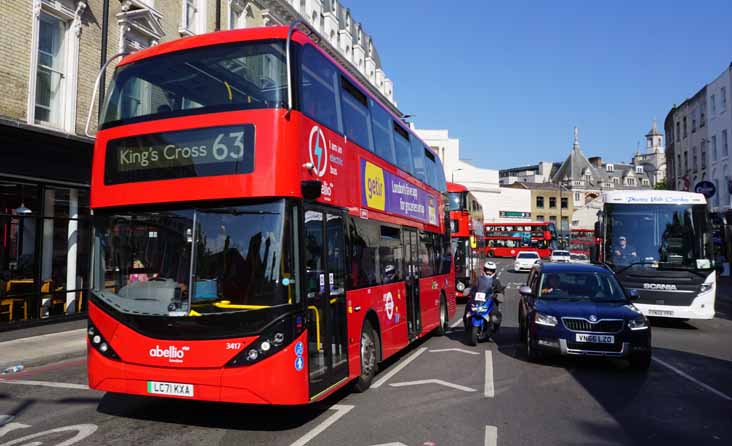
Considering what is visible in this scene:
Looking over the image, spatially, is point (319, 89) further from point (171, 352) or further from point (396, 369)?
point (396, 369)

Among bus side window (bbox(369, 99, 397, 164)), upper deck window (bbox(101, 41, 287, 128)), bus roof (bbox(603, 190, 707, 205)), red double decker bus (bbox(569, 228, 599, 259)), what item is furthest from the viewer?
red double decker bus (bbox(569, 228, 599, 259))

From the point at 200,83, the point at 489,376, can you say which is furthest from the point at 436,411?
the point at 200,83

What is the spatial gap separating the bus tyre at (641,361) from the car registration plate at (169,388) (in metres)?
6.65

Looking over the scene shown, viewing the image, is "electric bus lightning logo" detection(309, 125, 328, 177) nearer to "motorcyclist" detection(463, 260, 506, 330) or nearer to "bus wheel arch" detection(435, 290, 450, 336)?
"motorcyclist" detection(463, 260, 506, 330)

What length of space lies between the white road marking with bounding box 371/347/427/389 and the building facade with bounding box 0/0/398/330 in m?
8.11

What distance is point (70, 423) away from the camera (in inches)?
240

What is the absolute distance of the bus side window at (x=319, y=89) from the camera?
6.32 meters

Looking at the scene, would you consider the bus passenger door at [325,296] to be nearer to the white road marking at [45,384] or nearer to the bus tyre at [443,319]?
the white road marking at [45,384]

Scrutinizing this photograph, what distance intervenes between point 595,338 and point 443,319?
504 cm

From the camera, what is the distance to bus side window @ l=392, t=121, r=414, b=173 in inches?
403

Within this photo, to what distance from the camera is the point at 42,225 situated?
13992mm

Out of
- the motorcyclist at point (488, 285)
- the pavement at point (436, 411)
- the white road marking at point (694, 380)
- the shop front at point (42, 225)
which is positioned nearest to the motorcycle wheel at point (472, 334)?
the motorcyclist at point (488, 285)

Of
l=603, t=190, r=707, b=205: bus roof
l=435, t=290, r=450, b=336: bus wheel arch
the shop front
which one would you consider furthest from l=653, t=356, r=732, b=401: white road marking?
the shop front

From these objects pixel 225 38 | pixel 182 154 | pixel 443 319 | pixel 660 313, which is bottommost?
pixel 443 319
